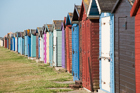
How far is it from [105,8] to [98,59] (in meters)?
2.32

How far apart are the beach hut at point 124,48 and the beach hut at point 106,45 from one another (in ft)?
1.30

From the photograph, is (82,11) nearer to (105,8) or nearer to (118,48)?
(105,8)

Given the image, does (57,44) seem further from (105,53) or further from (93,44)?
(105,53)

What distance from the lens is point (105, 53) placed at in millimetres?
10883

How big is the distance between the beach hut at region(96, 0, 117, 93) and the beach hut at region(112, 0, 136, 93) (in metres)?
0.40

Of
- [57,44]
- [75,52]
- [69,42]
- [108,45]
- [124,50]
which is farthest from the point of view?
[57,44]

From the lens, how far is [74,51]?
637 inches

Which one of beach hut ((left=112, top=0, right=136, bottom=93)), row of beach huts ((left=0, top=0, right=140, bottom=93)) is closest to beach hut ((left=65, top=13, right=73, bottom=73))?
row of beach huts ((left=0, top=0, right=140, bottom=93))

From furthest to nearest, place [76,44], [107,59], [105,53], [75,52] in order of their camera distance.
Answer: [75,52], [76,44], [105,53], [107,59]

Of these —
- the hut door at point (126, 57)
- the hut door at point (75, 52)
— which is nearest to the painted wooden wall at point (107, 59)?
the hut door at point (126, 57)

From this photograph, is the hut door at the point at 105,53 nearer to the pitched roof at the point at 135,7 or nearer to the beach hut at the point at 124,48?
the beach hut at the point at 124,48

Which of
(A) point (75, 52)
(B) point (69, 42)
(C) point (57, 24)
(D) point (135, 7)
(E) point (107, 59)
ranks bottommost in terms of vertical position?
(E) point (107, 59)

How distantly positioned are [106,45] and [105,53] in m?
0.31

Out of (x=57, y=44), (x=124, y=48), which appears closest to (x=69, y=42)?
(x=57, y=44)
